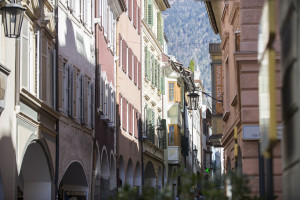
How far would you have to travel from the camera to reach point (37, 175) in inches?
872

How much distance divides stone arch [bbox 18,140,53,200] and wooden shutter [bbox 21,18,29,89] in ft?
8.75

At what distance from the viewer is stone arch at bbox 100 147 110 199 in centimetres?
3266

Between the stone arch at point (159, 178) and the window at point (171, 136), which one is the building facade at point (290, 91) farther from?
the window at point (171, 136)

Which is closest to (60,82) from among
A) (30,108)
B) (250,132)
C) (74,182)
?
(30,108)

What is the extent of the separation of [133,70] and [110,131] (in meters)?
8.64

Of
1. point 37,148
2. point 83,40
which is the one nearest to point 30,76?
point 37,148

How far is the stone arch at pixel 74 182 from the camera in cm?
2781

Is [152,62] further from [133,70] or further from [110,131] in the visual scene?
[110,131]

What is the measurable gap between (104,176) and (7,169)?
15727mm

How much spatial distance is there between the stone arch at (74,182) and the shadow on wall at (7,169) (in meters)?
9.72

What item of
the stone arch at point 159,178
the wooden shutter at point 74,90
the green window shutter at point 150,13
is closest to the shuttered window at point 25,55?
the wooden shutter at point 74,90

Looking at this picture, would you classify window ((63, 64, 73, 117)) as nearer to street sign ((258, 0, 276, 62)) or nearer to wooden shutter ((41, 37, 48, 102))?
wooden shutter ((41, 37, 48, 102))

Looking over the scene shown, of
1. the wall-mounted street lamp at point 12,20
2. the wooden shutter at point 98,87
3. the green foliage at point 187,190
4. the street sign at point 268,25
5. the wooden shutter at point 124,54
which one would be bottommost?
the green foliage at point 187,190

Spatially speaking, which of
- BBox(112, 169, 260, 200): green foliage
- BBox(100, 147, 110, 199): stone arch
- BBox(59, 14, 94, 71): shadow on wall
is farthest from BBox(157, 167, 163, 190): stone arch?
BBox(112, 169, 260, 200): green foliage
